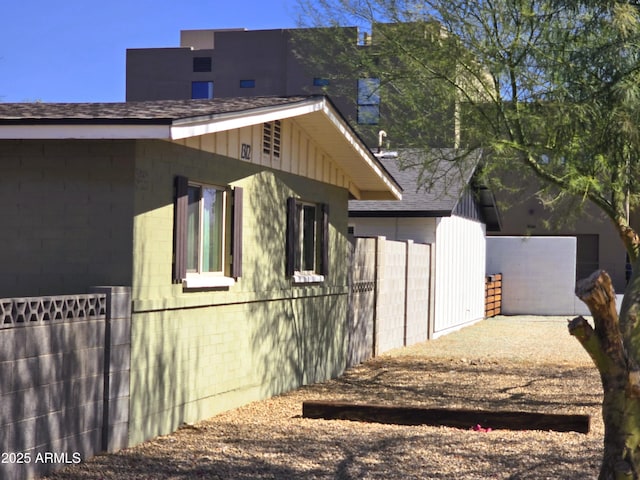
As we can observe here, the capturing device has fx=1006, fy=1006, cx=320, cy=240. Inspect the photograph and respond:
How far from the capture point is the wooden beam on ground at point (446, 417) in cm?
1027

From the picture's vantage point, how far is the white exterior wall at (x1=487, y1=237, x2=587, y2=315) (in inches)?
1204

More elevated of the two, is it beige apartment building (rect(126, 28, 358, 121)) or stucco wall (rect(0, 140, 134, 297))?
beige apartment building (rect(126, 28, 358, 121))

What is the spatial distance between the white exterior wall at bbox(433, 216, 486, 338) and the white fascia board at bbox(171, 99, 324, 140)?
11.2 m

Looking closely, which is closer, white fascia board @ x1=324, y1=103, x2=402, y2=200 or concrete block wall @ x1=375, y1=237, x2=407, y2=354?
white fascia board @ x1=324, y1=103, x2=402, y2=200

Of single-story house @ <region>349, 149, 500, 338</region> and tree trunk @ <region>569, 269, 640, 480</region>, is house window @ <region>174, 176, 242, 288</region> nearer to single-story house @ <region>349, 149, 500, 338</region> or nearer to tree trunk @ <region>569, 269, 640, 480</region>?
tree trunk @ <region>569, 269, 640, 480</region>

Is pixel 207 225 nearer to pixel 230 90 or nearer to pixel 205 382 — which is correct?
pixel 205 382

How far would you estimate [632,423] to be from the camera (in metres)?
6.29

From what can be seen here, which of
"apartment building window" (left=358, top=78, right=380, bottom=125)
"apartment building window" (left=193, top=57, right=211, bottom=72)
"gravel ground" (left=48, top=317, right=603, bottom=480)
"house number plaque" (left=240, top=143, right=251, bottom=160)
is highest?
"apartment building window" (left=193, top=57, right=211, bottom=72)

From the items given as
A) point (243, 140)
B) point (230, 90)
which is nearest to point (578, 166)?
point (243, 140)

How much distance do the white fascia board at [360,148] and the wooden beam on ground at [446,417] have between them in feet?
12.5

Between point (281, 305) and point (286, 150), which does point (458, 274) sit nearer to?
point (281, 305)

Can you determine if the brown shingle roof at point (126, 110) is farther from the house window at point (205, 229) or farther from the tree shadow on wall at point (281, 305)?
the tree shadow on wall at point (281, 305)

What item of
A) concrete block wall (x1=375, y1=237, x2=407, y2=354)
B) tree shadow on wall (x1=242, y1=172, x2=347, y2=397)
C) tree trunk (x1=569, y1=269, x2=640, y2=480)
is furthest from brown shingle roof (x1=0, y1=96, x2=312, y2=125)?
concrete block wall (x1=375, y1=237, x2=407, y2=354)

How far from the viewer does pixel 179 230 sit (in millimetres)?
9906
